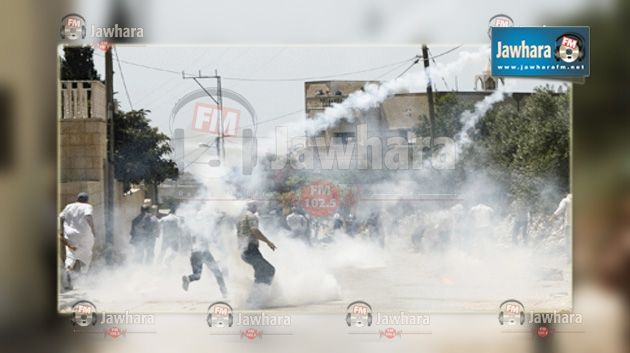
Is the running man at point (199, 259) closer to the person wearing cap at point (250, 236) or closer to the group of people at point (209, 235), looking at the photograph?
the group of people at point (209, 235)

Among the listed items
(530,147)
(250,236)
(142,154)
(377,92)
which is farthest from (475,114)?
(142,154)

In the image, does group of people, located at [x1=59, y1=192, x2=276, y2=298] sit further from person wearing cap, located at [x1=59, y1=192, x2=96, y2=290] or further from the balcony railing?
the balcony railing

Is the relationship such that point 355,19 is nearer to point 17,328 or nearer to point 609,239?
point 609,239

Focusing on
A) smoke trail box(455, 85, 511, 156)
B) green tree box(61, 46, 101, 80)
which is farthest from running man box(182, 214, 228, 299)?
smoke trail box(455, 85, 511, 156)

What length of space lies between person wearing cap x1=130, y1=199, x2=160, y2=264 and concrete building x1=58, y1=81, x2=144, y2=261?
0.15ft

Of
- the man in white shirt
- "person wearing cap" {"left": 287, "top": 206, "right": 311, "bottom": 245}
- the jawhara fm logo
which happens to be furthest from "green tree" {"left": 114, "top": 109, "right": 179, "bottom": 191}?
the man in white shirt

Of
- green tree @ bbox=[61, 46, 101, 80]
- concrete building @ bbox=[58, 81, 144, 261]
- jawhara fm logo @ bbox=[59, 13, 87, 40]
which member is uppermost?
jawhara fm logo @ bbox=[59, 13, 87, 40]

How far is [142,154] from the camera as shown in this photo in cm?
454

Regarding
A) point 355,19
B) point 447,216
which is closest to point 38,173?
point 355,19

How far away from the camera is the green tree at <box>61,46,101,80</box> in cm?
453

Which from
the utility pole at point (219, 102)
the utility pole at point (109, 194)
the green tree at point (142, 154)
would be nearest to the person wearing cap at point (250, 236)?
the utility pole at point (219, 102)

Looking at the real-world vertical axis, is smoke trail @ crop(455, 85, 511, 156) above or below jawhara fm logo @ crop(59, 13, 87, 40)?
below

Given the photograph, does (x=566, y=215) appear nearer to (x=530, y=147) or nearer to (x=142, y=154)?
(x=530, y=147)

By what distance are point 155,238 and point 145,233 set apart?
0.24 feet
